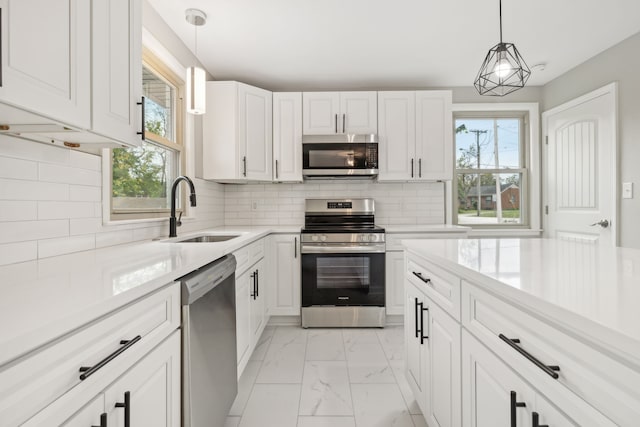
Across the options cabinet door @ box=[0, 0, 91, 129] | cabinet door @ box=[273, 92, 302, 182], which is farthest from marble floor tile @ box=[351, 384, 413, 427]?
cabinet door @ box=[273, 92, 302, 182]

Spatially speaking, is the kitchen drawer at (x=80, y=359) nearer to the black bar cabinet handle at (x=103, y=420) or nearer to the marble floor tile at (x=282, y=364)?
the black bar cabinet handle at (x=103, y=420)

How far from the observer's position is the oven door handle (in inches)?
118

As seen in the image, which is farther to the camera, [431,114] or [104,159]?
[431,114]

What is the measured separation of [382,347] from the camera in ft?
8.52

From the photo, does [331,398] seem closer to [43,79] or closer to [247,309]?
[247,309]

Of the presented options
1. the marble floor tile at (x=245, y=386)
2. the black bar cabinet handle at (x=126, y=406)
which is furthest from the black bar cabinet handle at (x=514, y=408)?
the marble floor tile at (x=245, y=386)

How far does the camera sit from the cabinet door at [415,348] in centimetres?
153

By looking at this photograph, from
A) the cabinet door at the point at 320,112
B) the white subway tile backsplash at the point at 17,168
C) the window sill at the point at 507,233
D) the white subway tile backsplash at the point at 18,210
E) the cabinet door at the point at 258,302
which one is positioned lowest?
the cabinet door at the point at 258,302

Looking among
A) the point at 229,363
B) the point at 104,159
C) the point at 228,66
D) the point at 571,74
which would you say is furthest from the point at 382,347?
the point at 571,74

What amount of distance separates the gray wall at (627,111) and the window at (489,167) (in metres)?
0.92

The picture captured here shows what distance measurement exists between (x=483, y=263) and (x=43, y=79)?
152cm

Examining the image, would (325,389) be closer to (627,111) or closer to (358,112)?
(358,112)

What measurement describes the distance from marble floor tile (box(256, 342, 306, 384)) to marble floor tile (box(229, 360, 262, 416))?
4 centimetres

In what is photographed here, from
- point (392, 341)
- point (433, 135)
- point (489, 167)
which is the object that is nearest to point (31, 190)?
point (392, 341)
